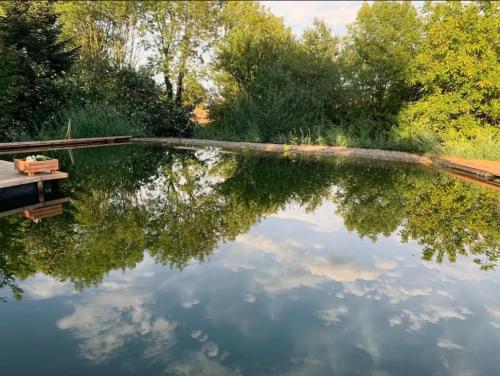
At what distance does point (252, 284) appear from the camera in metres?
4.24

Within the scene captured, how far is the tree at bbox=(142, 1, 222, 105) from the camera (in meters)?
26.6

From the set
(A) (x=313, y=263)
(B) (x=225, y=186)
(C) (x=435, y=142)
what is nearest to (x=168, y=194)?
(B) (x=225, y=186)

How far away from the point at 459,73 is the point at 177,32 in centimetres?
1833

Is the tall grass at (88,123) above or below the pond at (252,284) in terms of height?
above

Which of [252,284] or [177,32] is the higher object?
[177,32]

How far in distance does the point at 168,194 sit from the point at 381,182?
201 inches

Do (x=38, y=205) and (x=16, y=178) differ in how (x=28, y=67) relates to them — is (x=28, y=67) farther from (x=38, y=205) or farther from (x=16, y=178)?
(x=38, y=205)

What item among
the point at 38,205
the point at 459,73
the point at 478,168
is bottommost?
the point at 38,205

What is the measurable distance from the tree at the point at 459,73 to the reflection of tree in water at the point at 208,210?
198 inches

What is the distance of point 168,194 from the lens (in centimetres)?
829

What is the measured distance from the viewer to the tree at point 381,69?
1708cm

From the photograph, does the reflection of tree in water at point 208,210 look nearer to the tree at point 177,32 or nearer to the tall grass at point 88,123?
the tall grass at point 88,123

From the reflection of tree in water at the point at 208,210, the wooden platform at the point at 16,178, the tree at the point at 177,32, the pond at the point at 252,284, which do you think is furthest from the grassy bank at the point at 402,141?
the wooden platform at the point at 16,178

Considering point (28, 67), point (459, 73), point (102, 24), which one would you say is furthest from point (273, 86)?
point (102, 24)
